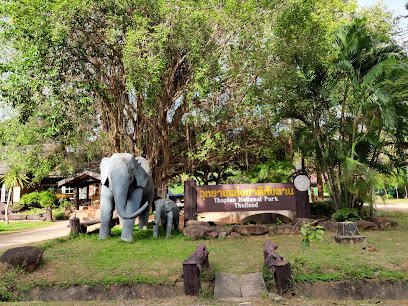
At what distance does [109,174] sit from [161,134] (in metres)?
3.57

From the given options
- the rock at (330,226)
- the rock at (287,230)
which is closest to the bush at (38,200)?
the rock at (287,230)

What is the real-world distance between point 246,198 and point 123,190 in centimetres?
418

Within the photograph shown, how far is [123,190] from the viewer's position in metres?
8.46

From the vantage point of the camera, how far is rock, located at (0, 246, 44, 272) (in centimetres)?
548

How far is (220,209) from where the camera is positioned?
1061cm

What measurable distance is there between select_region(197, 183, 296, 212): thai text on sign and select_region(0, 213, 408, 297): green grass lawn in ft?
6.72

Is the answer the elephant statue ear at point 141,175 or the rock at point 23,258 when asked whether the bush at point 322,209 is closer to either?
the elephant statue ear at point 141,175

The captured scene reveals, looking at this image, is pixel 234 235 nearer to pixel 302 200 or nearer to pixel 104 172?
pixel 302 200

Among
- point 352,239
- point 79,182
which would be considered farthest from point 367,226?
point 79,182

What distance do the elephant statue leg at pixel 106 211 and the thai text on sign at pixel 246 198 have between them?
298cm

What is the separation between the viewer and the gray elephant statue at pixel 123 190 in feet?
27.6

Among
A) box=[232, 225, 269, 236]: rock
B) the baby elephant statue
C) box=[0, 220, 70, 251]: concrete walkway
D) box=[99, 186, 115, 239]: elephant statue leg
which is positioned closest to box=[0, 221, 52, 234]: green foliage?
box=[0, 220, 70, 251]: concrete walkway

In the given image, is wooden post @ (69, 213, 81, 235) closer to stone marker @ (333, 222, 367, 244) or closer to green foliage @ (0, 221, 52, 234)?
green foliage @ (0, 221, 52, 234)

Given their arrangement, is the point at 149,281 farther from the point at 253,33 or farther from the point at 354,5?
the point at 354,5
